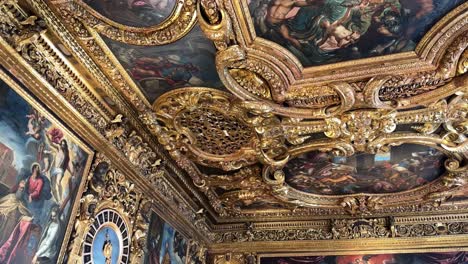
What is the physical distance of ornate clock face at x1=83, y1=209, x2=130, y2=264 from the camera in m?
6.14

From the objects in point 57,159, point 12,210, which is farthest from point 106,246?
point 12,210

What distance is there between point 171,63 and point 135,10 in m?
1.15

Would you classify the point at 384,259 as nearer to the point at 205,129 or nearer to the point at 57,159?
the point at 205,129

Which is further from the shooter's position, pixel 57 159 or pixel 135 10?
pixel 57 159

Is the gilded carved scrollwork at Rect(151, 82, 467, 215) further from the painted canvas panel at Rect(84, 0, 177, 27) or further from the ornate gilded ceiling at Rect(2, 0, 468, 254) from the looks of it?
the painted canvas panel at Rect(84, 0, 177, 27)

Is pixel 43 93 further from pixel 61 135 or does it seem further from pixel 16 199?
pixel 16 199

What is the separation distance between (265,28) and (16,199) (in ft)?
12.4

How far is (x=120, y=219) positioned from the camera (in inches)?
279

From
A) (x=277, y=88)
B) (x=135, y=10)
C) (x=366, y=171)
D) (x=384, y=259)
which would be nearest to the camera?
(x=135, y=10)

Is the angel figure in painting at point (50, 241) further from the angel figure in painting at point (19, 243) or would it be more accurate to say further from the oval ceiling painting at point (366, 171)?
the oval ceiling painting at point (366, 171)

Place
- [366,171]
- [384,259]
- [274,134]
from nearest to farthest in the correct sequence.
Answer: [274,134] → [366,171] → [384,259]

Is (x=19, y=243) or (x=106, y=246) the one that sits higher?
(x=106, y=246)

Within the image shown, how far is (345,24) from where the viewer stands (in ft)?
17.1

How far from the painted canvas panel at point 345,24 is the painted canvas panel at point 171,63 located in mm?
902
